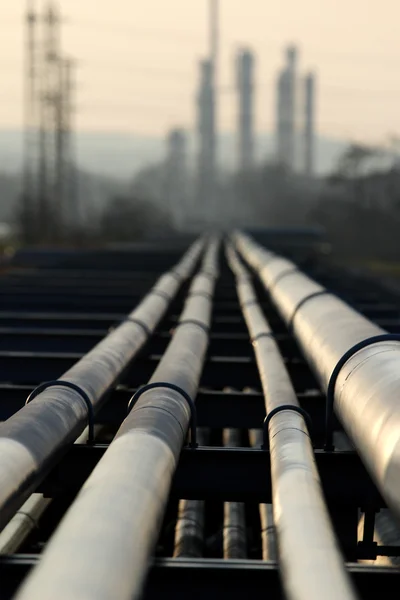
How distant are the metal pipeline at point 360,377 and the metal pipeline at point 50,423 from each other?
1.50 metres

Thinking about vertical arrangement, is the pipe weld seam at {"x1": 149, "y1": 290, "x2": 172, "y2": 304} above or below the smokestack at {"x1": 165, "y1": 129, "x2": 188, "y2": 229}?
below

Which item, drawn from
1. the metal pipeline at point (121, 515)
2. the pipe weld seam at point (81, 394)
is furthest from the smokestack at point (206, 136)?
the metal pipeline at point (121, 515)

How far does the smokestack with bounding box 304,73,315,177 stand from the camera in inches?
6890

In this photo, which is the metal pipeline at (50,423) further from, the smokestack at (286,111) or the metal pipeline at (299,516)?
the smokestack at (286,111)

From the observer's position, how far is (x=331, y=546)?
3.54m

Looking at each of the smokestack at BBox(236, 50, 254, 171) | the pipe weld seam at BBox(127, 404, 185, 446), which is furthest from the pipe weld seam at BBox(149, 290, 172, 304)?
the smokestack at BBox(236, 50, 254, 171)

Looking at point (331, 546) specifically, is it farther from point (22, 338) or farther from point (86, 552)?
point (22, 338)

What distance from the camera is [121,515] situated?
3.63m

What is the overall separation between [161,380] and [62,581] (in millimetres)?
3438

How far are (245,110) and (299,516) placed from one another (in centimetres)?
18581

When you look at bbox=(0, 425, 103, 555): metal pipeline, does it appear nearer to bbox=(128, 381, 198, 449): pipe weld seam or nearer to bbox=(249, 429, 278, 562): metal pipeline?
bbox=(128, 381, 198, 449): pipe weld seam

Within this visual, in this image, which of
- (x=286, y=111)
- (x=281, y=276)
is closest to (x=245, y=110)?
(x=286, y=111)

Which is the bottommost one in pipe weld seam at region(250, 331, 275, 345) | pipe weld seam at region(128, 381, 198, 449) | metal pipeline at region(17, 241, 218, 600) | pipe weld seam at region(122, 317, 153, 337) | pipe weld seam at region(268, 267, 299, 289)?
metal pipeline at region(17, 241, 218, 600)

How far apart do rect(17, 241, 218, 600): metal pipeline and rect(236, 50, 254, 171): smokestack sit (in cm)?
17510
